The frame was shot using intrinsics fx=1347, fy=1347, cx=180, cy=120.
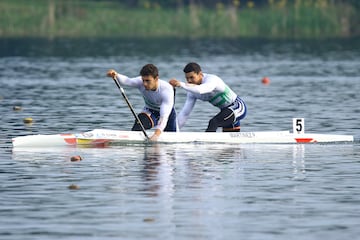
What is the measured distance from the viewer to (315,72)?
69.2 m

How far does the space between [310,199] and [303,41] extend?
86.4 m

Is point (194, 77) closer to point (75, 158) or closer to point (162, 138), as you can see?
point (162, 138)

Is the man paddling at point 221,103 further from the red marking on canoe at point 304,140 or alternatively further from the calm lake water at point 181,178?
the red marking on canoe at point 304,140

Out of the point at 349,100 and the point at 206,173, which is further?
the point at 349,100

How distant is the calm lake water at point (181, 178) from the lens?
2109 cm

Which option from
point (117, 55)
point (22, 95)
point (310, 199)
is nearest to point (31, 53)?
point (117, 55)

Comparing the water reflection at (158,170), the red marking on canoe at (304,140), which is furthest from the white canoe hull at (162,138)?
the water reflection at (158,170)

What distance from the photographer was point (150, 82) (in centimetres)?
3102

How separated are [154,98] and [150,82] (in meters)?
0.90

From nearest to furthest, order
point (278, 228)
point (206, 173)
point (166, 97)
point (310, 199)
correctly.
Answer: point (278, 228) → point (310, 199) → point (206, 173) → point (166, 97)

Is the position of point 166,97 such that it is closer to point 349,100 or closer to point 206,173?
point 206,173

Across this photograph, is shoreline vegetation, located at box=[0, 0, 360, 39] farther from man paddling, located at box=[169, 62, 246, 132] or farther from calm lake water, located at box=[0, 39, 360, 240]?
man paddling, located at box=[169, 62, 246, 132]

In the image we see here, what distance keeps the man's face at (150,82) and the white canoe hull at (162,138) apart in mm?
1277

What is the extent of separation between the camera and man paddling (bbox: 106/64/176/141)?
102ft
